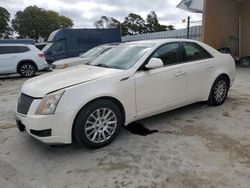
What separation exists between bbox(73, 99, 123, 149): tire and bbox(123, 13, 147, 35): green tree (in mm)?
60274

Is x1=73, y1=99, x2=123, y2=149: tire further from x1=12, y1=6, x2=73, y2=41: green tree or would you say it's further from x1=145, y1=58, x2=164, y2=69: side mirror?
x1=12, y1=6, x2=73, y2=41: green tree

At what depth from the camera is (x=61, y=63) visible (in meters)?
9.96

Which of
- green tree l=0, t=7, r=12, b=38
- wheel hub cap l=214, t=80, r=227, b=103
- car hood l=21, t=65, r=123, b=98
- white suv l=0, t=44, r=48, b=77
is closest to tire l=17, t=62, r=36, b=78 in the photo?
white suv l=0, t=44, r=48, b=77

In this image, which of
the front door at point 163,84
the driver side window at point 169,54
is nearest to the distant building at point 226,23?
the driver side window at point 169,54

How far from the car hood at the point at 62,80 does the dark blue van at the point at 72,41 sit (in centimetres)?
1150

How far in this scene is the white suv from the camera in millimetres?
12570

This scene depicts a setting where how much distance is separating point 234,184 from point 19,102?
304cm

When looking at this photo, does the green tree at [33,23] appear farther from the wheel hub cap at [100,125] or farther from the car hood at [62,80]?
the wheel hub cap at [100,125]

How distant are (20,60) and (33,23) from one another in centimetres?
5119

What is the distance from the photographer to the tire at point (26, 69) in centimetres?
1295

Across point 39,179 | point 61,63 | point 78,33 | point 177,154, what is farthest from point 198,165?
point 78,33

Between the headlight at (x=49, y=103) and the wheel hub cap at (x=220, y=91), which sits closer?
the headlight at (x=49, y=103)

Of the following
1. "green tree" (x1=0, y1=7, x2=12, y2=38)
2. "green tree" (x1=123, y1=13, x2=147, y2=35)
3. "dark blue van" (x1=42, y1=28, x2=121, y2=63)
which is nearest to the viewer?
"dark blue van" (x1=42, y1=28, x2=121, y2=63)

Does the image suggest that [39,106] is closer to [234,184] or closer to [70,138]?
[70,138]
